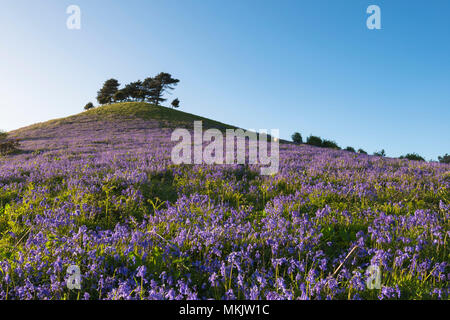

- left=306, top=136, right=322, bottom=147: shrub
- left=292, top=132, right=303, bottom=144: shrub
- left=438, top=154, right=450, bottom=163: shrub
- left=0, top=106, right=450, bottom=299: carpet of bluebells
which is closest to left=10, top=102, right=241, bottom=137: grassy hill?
left=292, top=132, right=303, bottom=144: shrub

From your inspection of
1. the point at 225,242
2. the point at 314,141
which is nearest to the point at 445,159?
the point at 314,141

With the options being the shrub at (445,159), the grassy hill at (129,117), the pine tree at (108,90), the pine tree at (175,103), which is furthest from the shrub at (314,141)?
the pine tree at (108,90)

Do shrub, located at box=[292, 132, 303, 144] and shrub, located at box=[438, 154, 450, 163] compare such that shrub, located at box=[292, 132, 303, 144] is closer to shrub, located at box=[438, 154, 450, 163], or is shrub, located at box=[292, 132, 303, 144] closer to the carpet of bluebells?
shrub, located at box=[438, 154, 450, 163]

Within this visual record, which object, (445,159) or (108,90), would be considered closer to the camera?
(445,159)

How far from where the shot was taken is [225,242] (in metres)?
3.08

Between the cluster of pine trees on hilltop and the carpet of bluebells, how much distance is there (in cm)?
6275

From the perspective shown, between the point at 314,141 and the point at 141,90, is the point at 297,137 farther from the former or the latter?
the point at 141,90

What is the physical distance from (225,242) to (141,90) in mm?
68958

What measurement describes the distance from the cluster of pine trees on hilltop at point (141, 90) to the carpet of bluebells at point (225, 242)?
62749 mm
